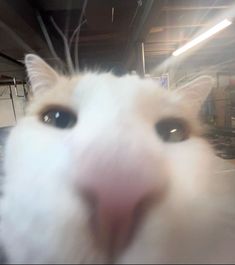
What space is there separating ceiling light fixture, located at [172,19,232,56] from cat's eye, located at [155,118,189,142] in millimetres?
470

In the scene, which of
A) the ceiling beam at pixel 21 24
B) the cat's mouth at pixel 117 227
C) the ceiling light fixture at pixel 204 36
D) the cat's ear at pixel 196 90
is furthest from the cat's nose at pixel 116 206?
the ceiling light fixture at pixel 204 36

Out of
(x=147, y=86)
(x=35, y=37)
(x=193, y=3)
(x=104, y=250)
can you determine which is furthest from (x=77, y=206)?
(x=193, y=3)

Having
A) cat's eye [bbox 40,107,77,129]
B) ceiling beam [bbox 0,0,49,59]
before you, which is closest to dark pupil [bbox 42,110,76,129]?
cat's eye [bbox 40,107,77,129]

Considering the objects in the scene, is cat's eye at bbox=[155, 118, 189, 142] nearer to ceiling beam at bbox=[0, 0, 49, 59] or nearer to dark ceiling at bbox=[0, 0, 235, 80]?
dark ceiling at bbox=[0, 0, 235, 80]

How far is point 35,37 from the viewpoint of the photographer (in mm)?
389

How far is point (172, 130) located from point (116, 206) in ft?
0.33

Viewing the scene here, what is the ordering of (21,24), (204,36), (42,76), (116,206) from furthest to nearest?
1. (204,36)
2. (21,24)
3. (42,76)
4. (116,206)

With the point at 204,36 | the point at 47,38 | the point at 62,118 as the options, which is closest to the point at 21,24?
the point at 47,38

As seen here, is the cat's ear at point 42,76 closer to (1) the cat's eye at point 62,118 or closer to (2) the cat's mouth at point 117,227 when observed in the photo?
(1) the cat's eye at point 62,118

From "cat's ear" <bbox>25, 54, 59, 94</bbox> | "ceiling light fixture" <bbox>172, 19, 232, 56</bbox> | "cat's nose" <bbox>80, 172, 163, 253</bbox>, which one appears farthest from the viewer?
"ceiling light fixture" <bbox>172, 19, 232, 56</bbox>

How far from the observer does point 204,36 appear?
0.85 meters

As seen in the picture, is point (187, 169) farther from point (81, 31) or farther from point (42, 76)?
point (81, 31)

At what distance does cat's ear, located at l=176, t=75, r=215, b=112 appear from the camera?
0.29 metres

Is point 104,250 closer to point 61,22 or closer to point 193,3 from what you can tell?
point 61,22
